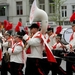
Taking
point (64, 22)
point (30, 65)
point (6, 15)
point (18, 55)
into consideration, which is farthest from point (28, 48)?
point (6, 15)

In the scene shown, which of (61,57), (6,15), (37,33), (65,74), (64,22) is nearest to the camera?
(37,33)

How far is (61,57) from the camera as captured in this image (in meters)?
8.61

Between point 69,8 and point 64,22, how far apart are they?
215cm

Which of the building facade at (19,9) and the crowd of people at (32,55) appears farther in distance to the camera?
the building facade at (19,9)

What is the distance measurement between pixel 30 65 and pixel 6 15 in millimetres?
38713

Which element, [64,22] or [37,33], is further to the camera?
[64,22]

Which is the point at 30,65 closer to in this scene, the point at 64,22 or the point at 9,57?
the point at 9,57

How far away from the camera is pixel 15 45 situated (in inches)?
350

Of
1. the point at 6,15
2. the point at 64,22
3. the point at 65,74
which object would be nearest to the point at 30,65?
the point at 65,74

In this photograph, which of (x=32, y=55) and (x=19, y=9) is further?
(x=19, y=9)

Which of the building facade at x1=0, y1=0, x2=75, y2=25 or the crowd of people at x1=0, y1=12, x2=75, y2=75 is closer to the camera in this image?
the crowd of people at x1=0, y1=12, x2=75, y2=75

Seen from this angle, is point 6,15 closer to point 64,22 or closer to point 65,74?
point 64,22

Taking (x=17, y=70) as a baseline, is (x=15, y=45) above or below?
above

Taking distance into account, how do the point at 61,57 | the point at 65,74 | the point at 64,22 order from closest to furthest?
the point at 61,57, the point at 65,74, the point at 64,22
